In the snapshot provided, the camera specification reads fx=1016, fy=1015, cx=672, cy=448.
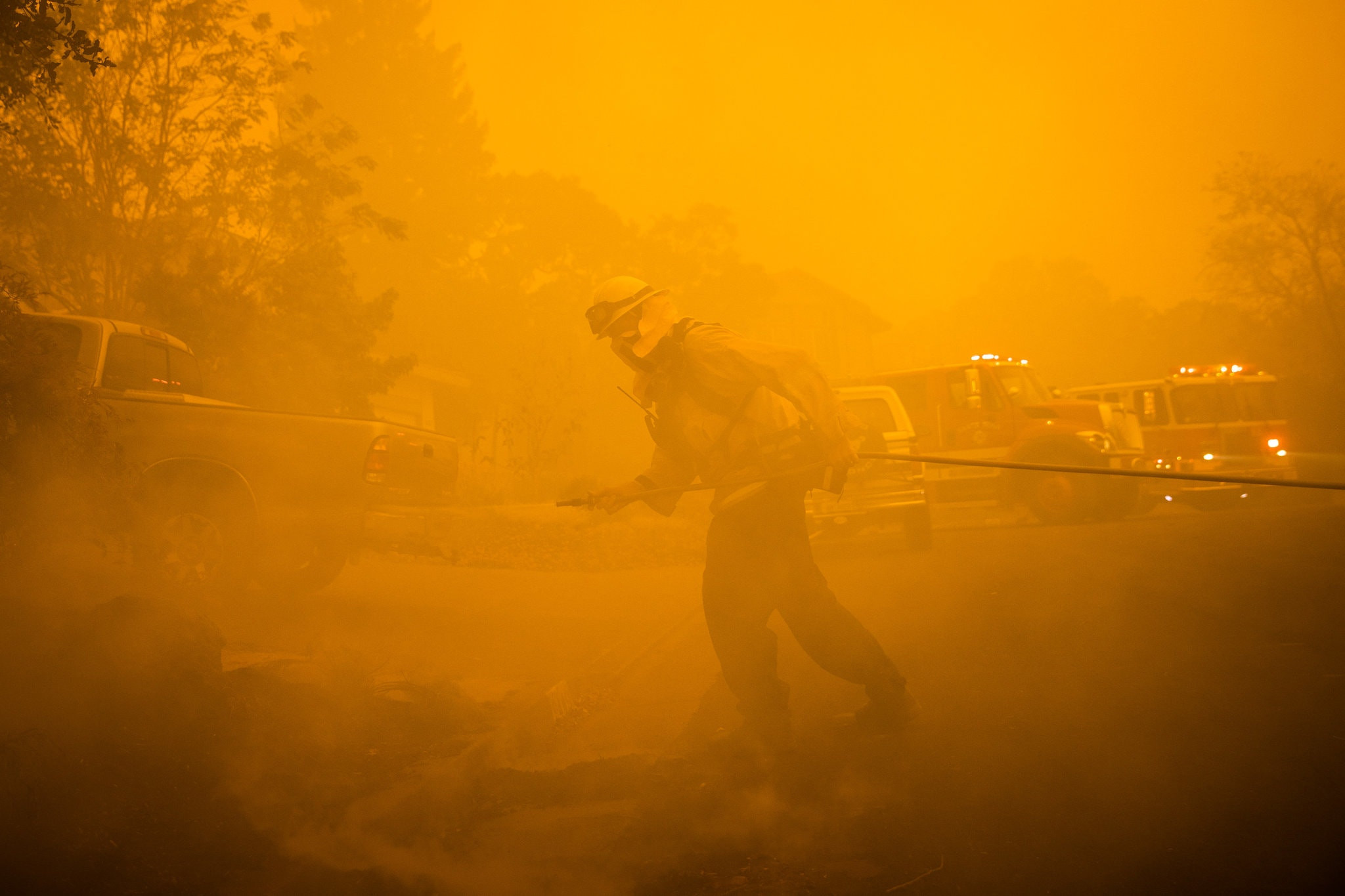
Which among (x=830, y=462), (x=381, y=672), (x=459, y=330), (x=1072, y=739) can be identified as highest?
(x=459, y=330)

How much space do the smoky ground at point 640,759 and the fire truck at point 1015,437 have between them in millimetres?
6770

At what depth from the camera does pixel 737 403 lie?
4.22m

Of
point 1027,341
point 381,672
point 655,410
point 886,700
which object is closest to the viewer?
point 886,700

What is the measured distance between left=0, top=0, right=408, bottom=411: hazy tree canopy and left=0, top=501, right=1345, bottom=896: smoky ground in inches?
278

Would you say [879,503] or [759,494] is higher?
[759,494]

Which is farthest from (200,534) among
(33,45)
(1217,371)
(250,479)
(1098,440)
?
(1217,371)

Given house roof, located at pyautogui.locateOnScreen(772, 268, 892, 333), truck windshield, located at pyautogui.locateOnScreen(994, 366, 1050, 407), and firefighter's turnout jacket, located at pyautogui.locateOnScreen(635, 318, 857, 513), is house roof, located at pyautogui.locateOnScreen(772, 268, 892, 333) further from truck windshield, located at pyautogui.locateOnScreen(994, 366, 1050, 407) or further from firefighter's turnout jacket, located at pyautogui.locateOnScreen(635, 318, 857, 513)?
firefighter's turnout jacket, located at pyautogui.locateOnScreen(635, 318, 857, 513)

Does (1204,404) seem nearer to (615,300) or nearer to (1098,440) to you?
(1098,440)

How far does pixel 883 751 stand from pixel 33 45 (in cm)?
524

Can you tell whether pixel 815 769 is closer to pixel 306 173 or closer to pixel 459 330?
pixel 306 173

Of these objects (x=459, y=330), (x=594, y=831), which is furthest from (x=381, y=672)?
(x=459, y=330)

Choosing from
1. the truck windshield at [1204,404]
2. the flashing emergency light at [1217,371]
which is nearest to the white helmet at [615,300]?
the truck windshield at [1204,404]

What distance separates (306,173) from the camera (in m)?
14.5

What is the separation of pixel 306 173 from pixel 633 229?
17.7m
